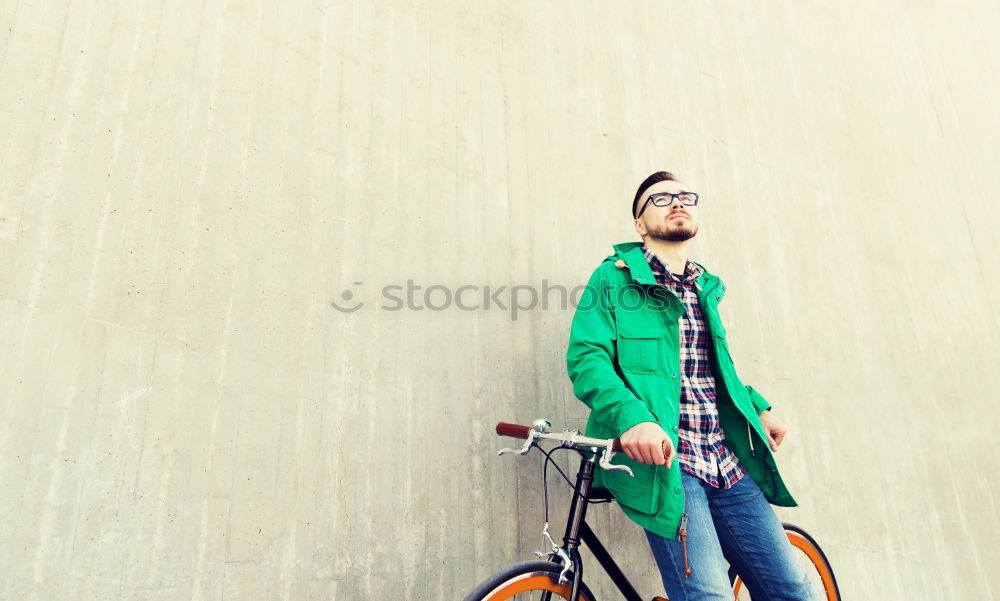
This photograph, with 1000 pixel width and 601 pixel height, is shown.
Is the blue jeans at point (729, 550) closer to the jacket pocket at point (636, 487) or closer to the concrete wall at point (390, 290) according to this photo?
the jacket pocket at point (636, 487)

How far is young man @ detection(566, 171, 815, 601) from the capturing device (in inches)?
56.1

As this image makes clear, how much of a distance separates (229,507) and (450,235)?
1155 mm

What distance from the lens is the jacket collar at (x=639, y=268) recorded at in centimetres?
169

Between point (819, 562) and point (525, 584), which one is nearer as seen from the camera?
point (525, 584)

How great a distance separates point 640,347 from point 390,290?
0.90 meters

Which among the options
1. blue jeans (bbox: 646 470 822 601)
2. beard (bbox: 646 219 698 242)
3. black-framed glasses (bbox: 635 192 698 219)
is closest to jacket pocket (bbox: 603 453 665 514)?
blue jeans (bbox: 646 470 822 601)

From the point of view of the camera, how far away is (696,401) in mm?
1660

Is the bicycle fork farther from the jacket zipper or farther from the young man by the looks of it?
the jacket zipper

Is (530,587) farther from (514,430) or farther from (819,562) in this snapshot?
(819,562)

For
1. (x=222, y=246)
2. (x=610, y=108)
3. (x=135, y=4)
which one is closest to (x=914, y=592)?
(x=610, y=108)

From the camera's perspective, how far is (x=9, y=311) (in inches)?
63.4

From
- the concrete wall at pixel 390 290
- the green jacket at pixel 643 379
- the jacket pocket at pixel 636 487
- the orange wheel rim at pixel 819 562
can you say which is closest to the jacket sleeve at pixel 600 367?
the green jacket at pixel 643 379

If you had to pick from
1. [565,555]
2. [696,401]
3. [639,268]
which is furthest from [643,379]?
[565,555]

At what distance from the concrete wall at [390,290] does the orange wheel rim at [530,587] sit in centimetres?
48
